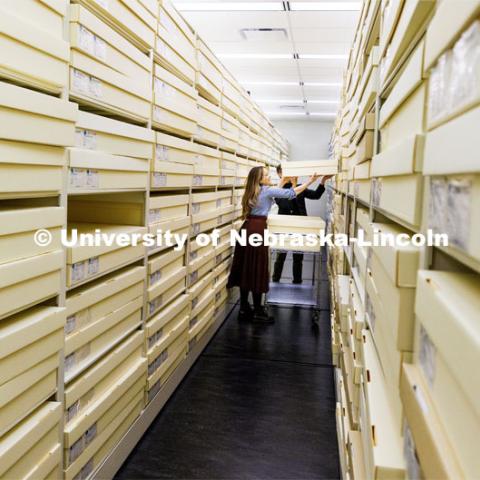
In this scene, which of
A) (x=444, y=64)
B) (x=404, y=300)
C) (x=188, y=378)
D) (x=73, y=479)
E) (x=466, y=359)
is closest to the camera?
(x=466, y=359)

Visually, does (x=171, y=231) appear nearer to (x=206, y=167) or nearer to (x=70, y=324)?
(x=206, y=167)

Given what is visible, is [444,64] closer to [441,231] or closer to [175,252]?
[441,231]

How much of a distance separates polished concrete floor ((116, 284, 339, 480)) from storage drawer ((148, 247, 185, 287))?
835 mm

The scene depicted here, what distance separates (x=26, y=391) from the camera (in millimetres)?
1630

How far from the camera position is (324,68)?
7.56 m

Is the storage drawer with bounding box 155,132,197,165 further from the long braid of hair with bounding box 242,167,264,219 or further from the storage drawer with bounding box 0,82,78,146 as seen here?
the long braid of hair with bounding box 242,167,264,219

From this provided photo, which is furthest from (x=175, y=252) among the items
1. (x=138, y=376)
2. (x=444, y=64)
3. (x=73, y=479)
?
(x=444, y=64)

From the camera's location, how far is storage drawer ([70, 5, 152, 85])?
1.80m

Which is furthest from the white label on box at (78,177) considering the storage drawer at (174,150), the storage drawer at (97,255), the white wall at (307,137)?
the white wall at (307,137)

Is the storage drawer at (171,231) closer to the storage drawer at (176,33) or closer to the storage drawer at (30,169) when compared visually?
the storage drawer at (176,33)

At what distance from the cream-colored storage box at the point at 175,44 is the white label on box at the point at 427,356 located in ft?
7.52

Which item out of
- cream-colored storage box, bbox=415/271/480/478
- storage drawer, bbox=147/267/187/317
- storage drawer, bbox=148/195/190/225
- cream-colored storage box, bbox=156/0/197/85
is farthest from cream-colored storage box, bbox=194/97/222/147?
cream-colored storage box, bbox=415/271/480/478

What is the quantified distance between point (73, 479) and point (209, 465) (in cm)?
83

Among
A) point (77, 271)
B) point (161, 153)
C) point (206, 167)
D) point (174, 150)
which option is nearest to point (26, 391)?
point (77, 271)
